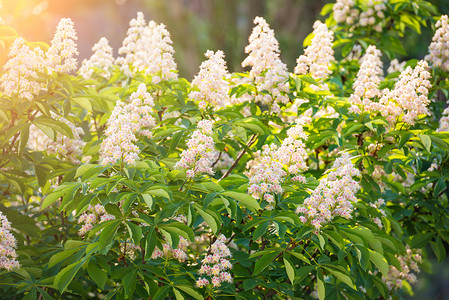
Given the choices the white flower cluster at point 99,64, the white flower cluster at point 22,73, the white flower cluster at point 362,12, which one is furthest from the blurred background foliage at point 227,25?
the white flower cluster at point 22,73

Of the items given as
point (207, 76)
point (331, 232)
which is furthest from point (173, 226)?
point (207, 76)

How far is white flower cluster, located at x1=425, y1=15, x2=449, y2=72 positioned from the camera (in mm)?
4101

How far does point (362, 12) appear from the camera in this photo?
16.9 feet

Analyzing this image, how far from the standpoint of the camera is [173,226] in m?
2.59

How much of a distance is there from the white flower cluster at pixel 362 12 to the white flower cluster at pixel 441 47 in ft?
3.07

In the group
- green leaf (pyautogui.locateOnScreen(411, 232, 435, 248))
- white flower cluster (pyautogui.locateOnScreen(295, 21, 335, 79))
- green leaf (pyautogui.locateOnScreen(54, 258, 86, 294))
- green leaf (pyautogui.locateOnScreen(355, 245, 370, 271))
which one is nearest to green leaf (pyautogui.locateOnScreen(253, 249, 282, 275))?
green leaf (pyautogui.locateOnScreen(355, 245, 370, 271))

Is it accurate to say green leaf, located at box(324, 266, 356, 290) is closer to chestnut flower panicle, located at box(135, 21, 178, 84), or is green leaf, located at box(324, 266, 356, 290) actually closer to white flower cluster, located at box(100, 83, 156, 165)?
white flower cluster, located at box(100, 83, 156, 165)

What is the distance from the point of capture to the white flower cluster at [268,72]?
3527mm

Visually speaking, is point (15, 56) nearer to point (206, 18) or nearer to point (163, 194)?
point (163, 194)

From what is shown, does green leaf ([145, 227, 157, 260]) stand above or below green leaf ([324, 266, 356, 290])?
above

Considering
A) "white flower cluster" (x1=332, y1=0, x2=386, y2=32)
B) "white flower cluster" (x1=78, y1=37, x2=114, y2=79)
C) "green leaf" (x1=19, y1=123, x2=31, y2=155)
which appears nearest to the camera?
"green leaf" (x1=19, y1=123, x2=31, y2=155)

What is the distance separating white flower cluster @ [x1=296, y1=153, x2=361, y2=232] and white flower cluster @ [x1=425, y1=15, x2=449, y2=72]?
1.95 meters

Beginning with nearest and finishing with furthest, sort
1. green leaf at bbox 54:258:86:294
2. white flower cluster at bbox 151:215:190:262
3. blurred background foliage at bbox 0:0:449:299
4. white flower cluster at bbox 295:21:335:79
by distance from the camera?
green leaf at bbox 54:258:86:294 < white flower cluster at bbox 151:215:190:262 < white flower cluster at bbox 295:21:335:79 < blurred background foliage at bbox 0:0:449:299

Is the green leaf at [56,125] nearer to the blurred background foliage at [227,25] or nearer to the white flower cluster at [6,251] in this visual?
the white flower cluster at [6,251]
